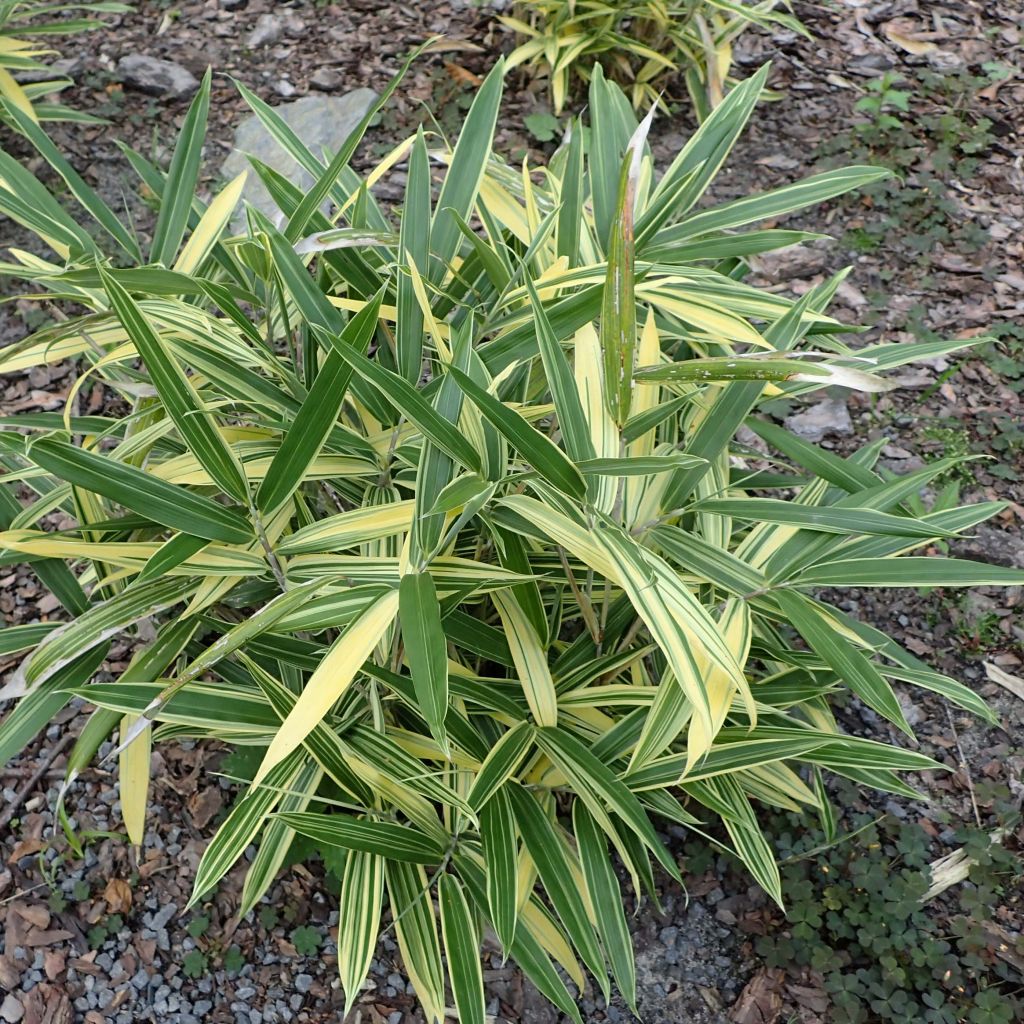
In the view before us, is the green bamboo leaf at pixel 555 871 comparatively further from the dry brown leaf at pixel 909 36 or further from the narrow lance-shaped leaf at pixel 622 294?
the dry brown leaf at pixel 909 36

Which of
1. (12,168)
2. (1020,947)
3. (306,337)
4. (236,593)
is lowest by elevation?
(1020,947)

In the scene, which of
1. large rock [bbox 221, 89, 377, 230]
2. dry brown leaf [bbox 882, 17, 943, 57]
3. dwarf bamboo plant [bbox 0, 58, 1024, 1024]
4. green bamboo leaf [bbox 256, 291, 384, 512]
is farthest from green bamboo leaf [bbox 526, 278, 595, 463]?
dry brown leaf [bbox 882, 17, 943, 57]

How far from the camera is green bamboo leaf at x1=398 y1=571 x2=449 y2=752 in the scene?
31.9 inches

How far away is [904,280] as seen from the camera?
89.2 inches

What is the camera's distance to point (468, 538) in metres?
1.25

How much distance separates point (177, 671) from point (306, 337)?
525 mm

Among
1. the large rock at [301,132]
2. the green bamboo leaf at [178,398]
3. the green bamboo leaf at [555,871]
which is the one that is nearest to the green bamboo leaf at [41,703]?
the green bamboo leaf at [178,398]

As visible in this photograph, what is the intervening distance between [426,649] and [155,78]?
2.28 metres

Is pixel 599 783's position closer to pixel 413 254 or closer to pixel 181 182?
pixel 413 254

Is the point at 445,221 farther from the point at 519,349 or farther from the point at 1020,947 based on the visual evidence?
the point at 1020,947

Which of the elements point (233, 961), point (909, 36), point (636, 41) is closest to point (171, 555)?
point (233, 961)

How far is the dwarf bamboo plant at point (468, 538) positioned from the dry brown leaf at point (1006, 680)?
52cm

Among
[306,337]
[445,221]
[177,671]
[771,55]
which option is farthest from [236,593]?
[771,55]

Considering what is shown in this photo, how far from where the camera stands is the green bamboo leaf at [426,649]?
81 cm
